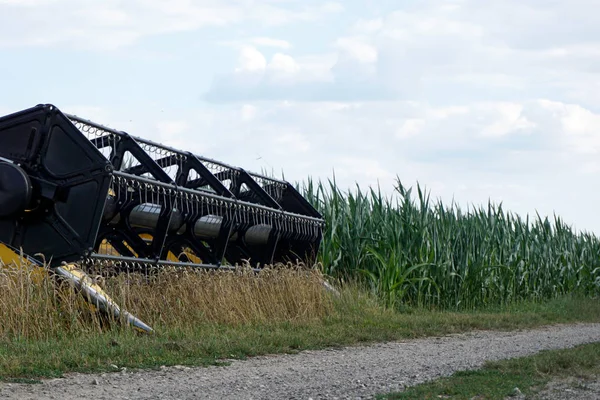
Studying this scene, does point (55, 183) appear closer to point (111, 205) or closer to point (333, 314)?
point (111, 205)

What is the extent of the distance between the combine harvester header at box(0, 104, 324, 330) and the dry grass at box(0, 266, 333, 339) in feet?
1.08

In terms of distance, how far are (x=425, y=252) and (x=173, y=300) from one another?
8541 mm

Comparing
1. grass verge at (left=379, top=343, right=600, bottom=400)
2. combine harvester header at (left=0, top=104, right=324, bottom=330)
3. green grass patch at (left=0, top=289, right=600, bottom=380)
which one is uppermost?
combine harvester header at (left=0, top=104, right=324, bottom=330)

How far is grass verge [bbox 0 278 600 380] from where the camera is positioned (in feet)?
30.1

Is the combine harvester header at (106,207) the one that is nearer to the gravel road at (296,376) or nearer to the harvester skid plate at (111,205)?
the harvester skid plate at (111,205)

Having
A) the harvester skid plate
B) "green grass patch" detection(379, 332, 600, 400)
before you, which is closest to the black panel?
the harvester skid plate

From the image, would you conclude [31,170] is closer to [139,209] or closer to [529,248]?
[139,209]

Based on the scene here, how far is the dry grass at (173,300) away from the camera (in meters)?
10.8

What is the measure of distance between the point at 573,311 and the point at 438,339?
335 inches

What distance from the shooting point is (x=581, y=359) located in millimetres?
10227

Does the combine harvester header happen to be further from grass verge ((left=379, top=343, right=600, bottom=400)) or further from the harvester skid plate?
grass verge ((left=379, top=343, right=600, bottom=400))

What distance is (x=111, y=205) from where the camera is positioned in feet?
41.9

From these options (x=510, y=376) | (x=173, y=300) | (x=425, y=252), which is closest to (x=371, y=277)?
(x=425, y=252)

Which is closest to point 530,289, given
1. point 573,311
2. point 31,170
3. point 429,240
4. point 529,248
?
point 529,248
